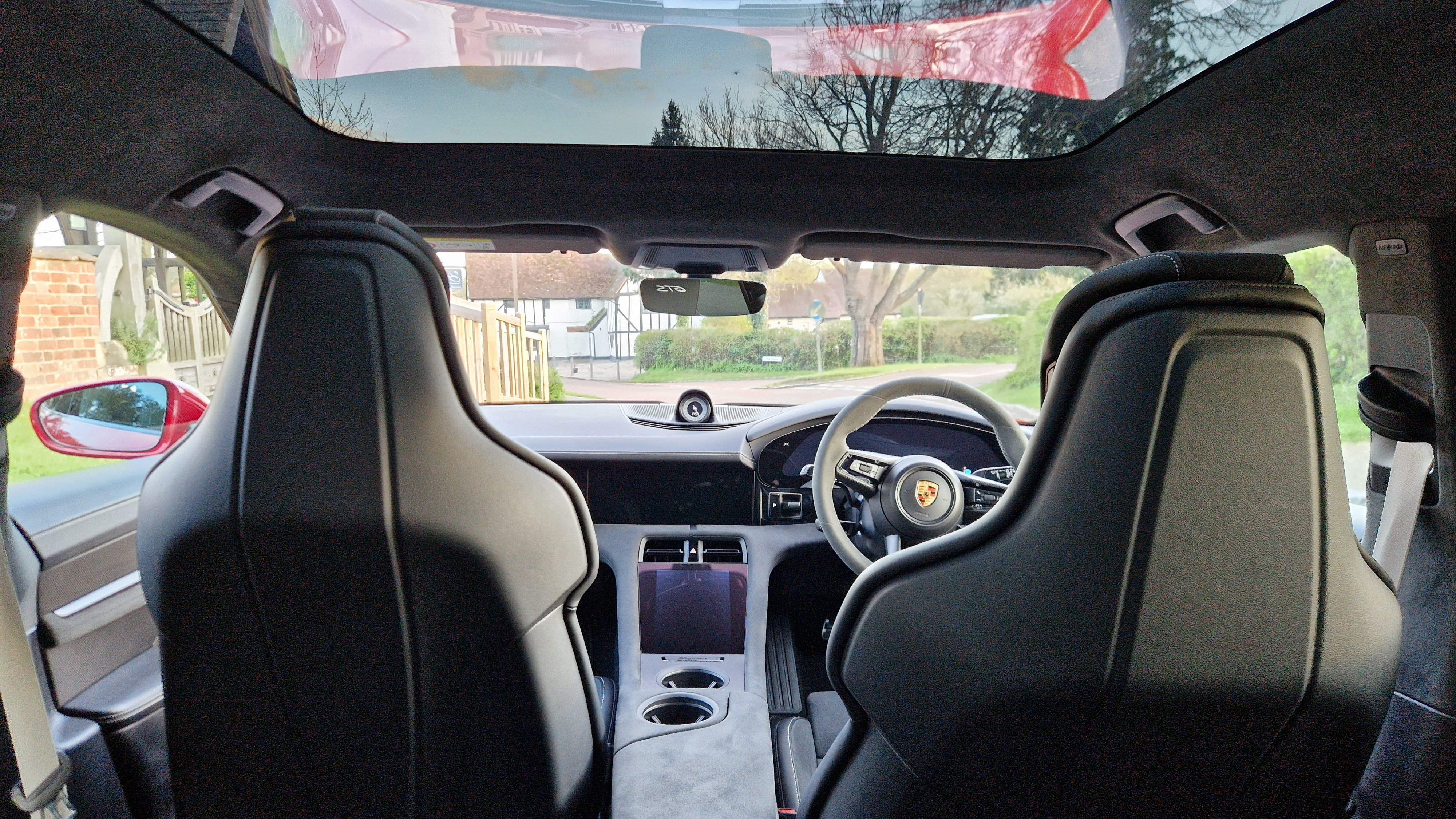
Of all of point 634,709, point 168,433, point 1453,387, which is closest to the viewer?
point 1453,387

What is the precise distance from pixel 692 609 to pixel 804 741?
2.16 feet

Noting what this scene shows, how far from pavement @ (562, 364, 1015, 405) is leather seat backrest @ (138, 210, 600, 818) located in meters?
2.02

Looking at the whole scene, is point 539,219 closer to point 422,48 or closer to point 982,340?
point 422,48

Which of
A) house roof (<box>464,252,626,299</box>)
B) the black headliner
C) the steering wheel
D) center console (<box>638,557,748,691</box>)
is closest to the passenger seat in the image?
center console (<box>638,557,748,691</box>)

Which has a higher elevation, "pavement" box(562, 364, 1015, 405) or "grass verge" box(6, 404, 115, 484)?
"pavement" box(562, 364, 1015, 405)

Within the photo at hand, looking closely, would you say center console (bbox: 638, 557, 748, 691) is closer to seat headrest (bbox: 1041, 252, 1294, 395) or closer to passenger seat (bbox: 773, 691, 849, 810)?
passenger seat (bbox: 773, 691, 849, 810)

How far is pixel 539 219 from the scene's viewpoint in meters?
2.73

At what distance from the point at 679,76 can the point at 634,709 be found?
2042mm

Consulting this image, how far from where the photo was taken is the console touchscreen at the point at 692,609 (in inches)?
117

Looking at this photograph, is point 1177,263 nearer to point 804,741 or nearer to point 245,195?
point 804,741

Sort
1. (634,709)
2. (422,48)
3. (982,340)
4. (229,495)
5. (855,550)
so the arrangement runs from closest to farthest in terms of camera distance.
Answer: (229,495) < (855,550) < (422,48) < (634,709) < (982,340)

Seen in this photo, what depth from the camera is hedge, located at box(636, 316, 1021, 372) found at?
3.30 metres

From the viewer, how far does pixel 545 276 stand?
322 cm

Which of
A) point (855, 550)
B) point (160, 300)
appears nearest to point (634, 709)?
point (855, 550)
